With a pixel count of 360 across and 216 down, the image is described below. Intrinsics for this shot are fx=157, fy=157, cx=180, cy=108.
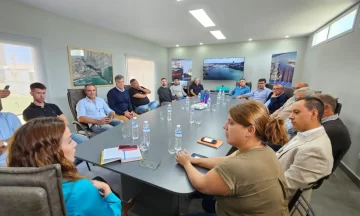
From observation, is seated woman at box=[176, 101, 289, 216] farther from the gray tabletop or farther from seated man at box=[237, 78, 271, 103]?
seated man at box=[237, 78, 271, 103]

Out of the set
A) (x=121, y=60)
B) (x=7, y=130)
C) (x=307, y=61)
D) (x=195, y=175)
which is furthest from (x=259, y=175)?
(x=307, y=61)

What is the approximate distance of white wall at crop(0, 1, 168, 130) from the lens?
9.06 ft

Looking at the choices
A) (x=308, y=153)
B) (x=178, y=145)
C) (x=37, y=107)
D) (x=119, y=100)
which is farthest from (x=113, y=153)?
(x=119, y=100)

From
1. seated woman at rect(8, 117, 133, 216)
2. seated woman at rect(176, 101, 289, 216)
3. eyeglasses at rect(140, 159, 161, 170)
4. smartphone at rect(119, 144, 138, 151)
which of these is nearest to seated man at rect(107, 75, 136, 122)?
smartphone at rect(119, 144, 138, 151)

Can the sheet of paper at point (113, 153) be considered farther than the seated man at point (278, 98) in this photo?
No

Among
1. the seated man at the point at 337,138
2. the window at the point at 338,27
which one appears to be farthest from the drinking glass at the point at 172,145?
the window at the point at 338,27

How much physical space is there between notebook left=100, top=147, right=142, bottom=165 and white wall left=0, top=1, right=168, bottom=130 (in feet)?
10.2

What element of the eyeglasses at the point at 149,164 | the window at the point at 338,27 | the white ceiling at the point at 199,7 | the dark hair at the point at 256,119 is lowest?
the eyeglasses at the point at 149,164

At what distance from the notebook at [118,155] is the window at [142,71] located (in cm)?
456

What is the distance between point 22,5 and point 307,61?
726cm

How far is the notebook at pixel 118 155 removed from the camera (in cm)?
113

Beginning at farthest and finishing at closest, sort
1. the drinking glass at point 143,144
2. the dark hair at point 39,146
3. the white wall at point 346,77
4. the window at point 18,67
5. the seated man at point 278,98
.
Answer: the seated man at point 278,98 → the window at point 18,67 → the white wall at point 346,77 → the drinking glass at point 143,144 → the dark hair at point 39,146

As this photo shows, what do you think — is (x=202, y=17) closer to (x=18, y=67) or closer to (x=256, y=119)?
(x=256, y=119)

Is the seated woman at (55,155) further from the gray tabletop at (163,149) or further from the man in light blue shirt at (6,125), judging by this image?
the man in light blue shirt at (6,125)
